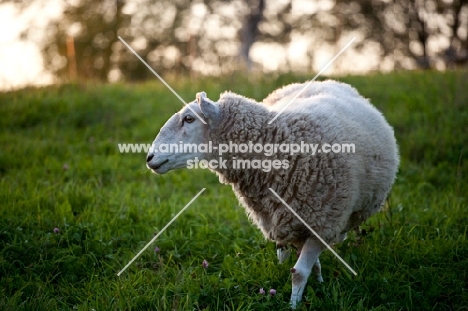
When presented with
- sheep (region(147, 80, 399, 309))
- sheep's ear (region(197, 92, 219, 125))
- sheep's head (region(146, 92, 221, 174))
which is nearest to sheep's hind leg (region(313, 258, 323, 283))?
sheep (region(147, 80, 399, 309))

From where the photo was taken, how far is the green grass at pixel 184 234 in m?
3.72

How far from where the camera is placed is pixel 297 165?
3799 millimetres

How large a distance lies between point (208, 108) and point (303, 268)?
4.32ft

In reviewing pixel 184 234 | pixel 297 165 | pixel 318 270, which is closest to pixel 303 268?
pixel 318 270

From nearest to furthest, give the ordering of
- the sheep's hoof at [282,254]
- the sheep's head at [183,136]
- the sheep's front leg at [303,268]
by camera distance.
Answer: the sheep's front leg at [303,268]
the sheep's head at [183,136]
the sheep's hoof at [282,254]

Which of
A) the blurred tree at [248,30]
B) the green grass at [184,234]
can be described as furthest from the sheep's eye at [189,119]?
the blurred tree at [248,30]

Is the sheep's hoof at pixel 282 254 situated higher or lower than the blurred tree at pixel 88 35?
higher

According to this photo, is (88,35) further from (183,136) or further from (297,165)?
(297,165)

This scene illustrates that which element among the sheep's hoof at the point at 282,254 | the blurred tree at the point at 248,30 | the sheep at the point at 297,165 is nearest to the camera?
the sheep at the point at 297,165

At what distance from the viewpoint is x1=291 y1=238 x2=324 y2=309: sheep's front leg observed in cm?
360

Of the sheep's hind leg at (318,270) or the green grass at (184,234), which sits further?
the sheep's hind leg at (318,270)

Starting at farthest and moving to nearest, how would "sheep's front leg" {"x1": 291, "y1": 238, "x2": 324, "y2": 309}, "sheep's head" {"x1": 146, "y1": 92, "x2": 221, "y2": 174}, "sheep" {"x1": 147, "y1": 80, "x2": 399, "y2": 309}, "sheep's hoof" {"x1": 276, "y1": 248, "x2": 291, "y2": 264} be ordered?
"sheep's hoof" {"x1": 276, "y1": 248, "x2": 291, "y2": 264} < "sheep's head" {"x1": 146, "y1": 92, "x2": 221, "y2": 174} < "sheep" {"x1": 147, "y1": 80, "x2": 399, "y2": 309} < "sheep's front leg" {"x1": 291, "y1": 238, "x2": 324, "y2": 309}

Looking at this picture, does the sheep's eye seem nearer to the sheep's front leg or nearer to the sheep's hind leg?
the sheep's front leg

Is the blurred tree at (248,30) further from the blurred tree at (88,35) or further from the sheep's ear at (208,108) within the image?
the sheep's ear at (208,108)
